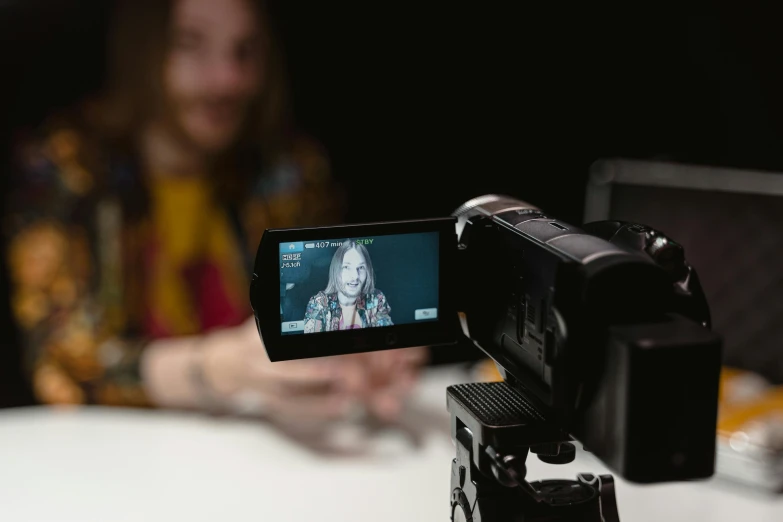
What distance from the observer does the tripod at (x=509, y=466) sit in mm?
958

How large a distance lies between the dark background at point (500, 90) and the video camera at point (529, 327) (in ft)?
3.33

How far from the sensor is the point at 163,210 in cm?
200

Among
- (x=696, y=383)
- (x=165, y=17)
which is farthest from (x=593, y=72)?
(x=696, y=383)

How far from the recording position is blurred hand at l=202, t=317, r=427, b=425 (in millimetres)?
1727

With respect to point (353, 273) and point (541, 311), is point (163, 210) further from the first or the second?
point (541, 311)

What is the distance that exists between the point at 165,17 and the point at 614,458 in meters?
1.51

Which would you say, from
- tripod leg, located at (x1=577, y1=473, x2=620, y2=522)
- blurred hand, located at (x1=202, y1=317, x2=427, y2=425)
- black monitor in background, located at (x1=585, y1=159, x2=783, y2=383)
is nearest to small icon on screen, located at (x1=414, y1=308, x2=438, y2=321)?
tripod leg, located at (x1=577, y1=473, x2=620, y2=522)

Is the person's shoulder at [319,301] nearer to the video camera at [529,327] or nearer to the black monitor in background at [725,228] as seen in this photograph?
the video camera at [529,327]

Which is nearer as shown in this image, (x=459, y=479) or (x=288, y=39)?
(x=459, y=479)

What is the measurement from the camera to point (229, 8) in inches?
76.5

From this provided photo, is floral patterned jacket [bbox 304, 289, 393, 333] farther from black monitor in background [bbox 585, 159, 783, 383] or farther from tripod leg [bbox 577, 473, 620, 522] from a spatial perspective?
black monitor in background [bbox 585, 159, 783, 383]

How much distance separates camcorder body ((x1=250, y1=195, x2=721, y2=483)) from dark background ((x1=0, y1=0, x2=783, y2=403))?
102 centimetres

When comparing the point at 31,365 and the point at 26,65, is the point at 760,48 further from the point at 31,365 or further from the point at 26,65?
the point at 31,365

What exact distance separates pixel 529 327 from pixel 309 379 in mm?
873
